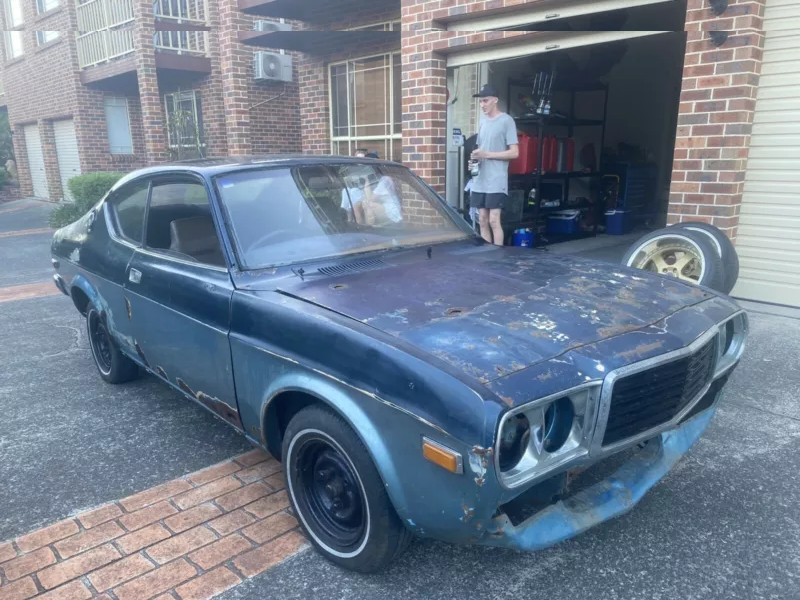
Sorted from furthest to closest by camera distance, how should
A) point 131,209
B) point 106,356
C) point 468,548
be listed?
1. point 106,356
2. point 131,209
3. point 468,548

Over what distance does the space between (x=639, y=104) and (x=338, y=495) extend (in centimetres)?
1190

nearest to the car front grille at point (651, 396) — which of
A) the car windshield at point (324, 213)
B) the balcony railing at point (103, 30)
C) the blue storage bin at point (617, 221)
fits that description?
the car windshield at point (324, 213)

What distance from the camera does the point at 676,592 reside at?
2209 millimetres

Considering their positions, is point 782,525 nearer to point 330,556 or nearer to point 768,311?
point 330,556

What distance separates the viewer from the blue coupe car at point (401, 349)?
6.33 ft

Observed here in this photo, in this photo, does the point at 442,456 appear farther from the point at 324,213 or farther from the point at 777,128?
the point at 777,128

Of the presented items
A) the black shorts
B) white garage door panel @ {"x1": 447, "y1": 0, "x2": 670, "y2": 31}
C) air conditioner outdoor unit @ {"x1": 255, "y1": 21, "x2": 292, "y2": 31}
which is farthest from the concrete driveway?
air conditioner outdoor unit @ {"x1": 255, "y1": 21, "x2": 292, "y2": 31}

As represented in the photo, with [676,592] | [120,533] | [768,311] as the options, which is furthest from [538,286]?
[768,311]

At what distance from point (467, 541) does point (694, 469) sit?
5.37 feet

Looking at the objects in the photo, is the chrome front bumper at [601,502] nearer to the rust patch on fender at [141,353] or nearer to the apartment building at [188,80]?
the rust patch on fender at [141,353]

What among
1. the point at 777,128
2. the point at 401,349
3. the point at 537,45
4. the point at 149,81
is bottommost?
the point at 401,349

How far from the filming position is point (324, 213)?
10.5 ft

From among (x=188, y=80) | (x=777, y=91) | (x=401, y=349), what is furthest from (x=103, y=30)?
(x=401, y=349)

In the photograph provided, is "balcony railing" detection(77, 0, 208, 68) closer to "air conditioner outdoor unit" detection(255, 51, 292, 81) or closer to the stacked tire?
"air conditioner outdoor unit" detection(255, 51, 292, 81)
